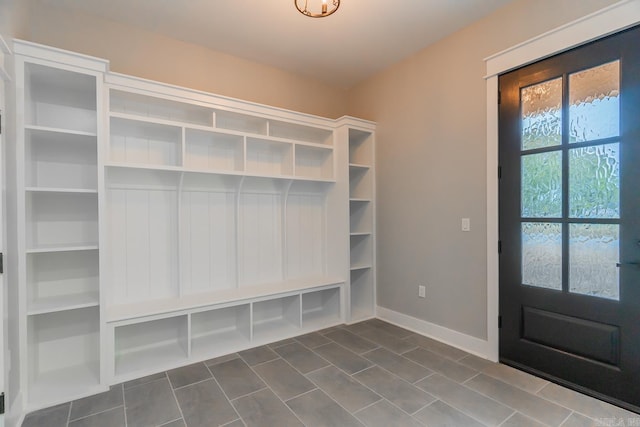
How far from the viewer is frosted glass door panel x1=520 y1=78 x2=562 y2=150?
225 cm

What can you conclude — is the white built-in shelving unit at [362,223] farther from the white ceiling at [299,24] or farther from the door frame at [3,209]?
the door frame at [3,209]

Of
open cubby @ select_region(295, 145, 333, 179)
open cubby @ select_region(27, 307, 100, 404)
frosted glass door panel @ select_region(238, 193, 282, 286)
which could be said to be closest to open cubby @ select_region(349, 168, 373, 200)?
open cubby @ select_region(295, 145, 333, 179)

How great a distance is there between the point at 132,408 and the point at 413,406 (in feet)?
5.90

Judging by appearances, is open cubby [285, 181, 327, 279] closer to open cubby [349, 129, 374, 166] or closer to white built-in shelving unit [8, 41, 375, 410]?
white built-in shelving unit [8, 41, 375, 410]

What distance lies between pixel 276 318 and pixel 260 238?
3.04 feet

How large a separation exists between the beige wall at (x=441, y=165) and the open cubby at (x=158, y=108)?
6.48ft

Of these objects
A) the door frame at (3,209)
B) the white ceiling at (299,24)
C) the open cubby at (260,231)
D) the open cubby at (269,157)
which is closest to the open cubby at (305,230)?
the open cubby at (260,231)

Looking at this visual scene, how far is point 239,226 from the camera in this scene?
318 cm

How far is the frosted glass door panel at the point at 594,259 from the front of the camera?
200 cm

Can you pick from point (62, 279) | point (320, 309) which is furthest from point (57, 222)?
point (320, 309)

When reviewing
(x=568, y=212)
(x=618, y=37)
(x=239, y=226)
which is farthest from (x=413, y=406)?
(x=618, y=37)

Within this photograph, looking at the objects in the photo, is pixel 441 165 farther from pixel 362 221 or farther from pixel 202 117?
pixel 202 117

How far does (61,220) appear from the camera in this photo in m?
2.37

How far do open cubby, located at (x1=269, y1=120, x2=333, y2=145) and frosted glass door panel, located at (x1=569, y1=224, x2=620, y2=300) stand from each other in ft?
8.05
